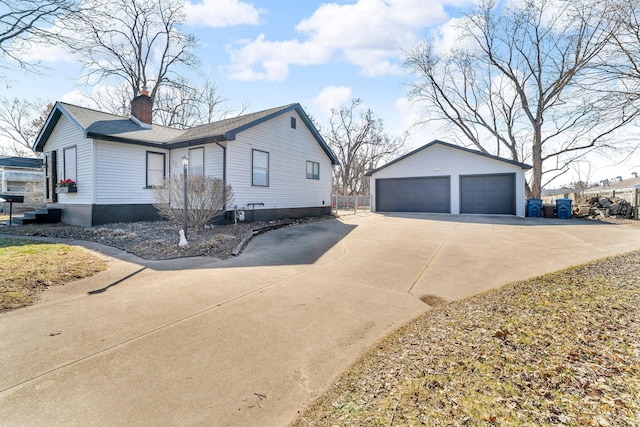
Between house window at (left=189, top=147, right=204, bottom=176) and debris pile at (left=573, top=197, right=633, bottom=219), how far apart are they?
62.4ft

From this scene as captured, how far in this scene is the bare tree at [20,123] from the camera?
25.4m

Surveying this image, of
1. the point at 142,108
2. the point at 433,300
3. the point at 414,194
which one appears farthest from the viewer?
the point at 414,194

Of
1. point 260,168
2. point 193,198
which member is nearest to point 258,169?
point 260,168

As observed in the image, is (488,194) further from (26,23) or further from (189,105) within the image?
(189,105)

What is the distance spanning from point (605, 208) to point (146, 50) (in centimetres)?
3303

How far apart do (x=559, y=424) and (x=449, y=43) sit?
2749 cm

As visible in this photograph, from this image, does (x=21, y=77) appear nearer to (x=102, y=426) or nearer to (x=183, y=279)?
(x=183, y=279)

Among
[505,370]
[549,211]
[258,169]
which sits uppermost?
[258,169]

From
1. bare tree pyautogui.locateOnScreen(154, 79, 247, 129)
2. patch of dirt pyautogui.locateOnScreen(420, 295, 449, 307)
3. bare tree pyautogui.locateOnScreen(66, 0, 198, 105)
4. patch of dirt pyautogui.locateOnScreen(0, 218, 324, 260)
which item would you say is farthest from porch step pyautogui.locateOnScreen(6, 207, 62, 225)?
bare tree pyautogui.locateOnScreen(154, 79, 247, 129)

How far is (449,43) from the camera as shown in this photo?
22.9 metres

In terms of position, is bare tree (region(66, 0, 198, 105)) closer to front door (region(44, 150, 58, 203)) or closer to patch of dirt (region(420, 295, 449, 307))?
front door (region(44, 150, 58, 203))

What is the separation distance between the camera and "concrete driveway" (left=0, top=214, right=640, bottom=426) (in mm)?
1998

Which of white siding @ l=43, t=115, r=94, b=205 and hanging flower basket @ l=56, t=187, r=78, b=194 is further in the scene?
hanging flower basket @ l=56, t=187, r=78, b=194

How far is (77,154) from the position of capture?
1118 cm
